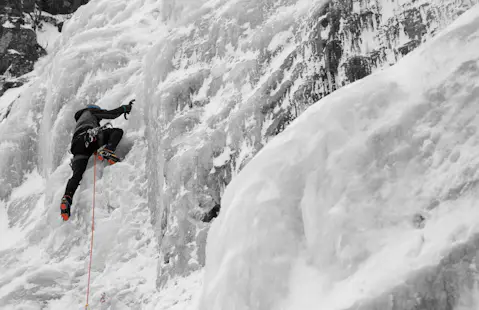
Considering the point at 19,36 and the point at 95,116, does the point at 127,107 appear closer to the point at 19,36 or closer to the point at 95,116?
the point at 95,116

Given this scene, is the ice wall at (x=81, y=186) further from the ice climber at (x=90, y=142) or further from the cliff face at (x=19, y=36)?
the cliff face at (x=19, y=36)

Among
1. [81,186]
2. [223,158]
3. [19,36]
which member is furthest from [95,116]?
[19,36]

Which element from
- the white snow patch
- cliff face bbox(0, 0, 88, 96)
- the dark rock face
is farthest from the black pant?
the dark rock face

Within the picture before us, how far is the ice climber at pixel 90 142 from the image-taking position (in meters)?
7.75

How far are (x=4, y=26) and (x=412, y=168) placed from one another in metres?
19.0

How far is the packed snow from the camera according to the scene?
3324 millimetres

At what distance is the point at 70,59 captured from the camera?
408 inches

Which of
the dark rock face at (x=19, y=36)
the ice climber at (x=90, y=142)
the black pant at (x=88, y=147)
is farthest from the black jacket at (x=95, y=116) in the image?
the dark rock face at (x=19, y=36)

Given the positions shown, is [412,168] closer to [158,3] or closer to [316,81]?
[316,81]

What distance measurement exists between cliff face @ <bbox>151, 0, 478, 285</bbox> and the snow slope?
139 centimetres

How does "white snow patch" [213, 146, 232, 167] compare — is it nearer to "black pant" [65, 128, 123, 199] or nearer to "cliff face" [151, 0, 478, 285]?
"cliff face" [151, 0, 478, 285]

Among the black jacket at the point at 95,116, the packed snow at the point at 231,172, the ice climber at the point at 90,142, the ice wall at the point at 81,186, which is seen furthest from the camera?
the black jacket at the point at 95,116

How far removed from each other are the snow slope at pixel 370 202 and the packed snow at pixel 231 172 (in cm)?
1

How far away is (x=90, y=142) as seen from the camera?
8172 millimetres
